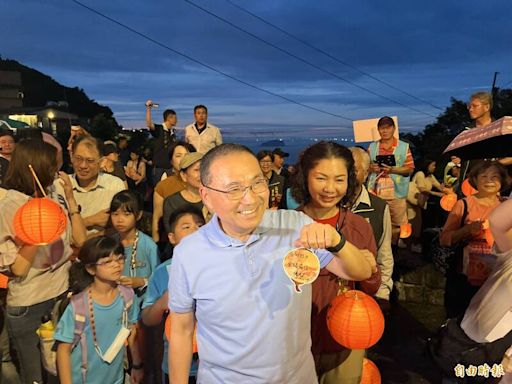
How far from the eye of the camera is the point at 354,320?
2.30 meters

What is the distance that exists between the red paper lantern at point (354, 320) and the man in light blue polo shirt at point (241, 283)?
503 mm

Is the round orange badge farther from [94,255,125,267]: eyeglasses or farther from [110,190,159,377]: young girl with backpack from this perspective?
[110,190,159,377]: young girl with backpack

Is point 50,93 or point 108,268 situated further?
point 50,93

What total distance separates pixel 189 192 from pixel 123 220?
27.9 inches

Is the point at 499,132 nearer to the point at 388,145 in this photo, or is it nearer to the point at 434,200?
the point at 388,145

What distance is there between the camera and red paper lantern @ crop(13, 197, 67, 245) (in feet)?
9.39

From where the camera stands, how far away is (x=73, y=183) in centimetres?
417

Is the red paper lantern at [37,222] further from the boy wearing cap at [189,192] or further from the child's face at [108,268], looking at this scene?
the boy wearing cap at [189,192]

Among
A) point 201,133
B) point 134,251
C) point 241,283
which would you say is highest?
point 201,133

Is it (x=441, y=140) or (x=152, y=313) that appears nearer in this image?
(x=152, y=313)

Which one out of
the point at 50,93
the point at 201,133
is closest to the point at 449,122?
Answer: the point at 201,133

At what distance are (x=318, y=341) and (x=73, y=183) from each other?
293 centimetres

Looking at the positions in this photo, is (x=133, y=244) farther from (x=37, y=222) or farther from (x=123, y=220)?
(x=37, y=222)

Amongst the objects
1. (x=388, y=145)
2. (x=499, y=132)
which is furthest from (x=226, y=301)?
(x=388, y=145)
